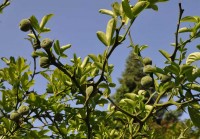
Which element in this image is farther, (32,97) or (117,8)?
(32,97)

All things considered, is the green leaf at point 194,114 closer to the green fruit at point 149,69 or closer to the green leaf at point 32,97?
the green fruit at point 149,69

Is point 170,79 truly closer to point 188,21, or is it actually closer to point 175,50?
point 175,50

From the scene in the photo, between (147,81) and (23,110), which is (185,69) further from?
(23,110)

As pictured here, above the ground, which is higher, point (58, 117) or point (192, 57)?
point (192, 57)

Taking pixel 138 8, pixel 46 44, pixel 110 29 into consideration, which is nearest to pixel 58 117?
pixel 46 44

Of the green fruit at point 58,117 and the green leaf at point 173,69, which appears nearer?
the green leaf at point 173,69

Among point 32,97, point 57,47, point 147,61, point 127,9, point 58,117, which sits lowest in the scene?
point 58,117

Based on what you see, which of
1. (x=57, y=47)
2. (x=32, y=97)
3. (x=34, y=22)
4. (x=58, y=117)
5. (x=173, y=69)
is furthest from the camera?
(x=58, y=117)

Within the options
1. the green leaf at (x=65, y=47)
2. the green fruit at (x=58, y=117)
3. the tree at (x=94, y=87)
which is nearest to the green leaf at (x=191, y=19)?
the tree at (x=94, y=87)

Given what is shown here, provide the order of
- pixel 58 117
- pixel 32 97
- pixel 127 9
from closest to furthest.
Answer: pixel 127 9, pixel 32 97, pixel 58 117

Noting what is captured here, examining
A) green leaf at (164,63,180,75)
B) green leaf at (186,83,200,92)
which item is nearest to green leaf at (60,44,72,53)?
green leaf at (164,63,180,75)

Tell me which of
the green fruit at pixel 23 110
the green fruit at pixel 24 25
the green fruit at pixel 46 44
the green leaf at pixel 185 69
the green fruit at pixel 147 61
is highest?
the green fruit at pixel 24 25

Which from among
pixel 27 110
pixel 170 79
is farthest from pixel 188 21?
pixel 27 110

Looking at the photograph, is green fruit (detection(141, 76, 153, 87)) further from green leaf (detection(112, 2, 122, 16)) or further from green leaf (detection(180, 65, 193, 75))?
green leaf (detection(112, 2, 122, 16))
